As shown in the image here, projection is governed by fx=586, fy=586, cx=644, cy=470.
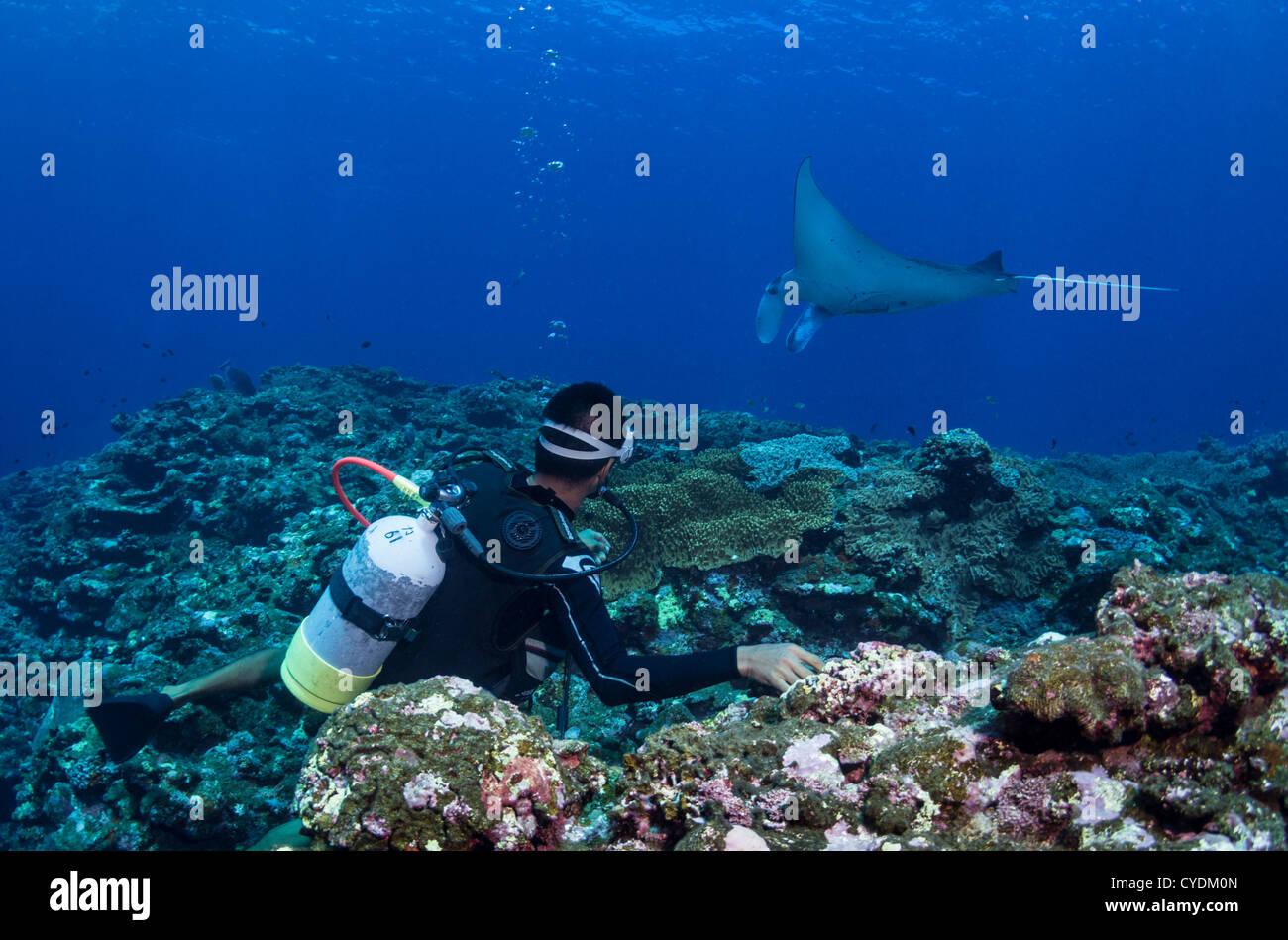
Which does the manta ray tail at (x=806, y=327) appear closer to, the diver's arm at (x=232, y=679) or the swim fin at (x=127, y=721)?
the diver's arm at (x=232, y=679)

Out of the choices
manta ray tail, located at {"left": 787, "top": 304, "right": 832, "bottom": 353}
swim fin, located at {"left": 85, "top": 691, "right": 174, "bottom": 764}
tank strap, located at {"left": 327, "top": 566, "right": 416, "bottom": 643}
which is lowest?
swim fin, located at {"left": 85, "top": 691, "right": 174, "bottom": 764}

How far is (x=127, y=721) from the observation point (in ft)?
12.6

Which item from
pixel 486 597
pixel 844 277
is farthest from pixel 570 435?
pixel 844 277

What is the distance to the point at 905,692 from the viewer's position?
2631mm

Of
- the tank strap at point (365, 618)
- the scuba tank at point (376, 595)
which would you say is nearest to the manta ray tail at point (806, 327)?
the scuba tank at point (376, 595)

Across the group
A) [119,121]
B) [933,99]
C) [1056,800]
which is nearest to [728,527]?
[1056,800]

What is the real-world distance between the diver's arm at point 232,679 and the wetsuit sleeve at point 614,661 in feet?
8.63

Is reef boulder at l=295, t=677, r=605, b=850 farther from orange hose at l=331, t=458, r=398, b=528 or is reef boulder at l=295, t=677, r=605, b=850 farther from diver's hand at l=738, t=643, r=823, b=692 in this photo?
orange hose at l=331, t=458, r=398, b=528

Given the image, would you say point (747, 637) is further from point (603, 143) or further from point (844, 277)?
point (603, 143)

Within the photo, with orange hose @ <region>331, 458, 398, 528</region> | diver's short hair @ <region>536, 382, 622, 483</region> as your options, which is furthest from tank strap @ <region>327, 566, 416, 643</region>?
diver's short hair @ <region>536, 382, 622, 483</region>

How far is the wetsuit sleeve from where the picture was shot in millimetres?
3055

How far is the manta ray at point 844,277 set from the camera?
30.3 ft

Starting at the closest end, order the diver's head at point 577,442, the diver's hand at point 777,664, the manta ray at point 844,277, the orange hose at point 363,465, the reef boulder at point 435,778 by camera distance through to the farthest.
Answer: the reef boulder at point 435,778, the diver's hand at point 777,664, the diver's head at point 577,442, the orange hose at point 363,465, the manta ray at point 844,277

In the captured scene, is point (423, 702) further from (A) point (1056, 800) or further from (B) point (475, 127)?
(B) point (475, 127)
